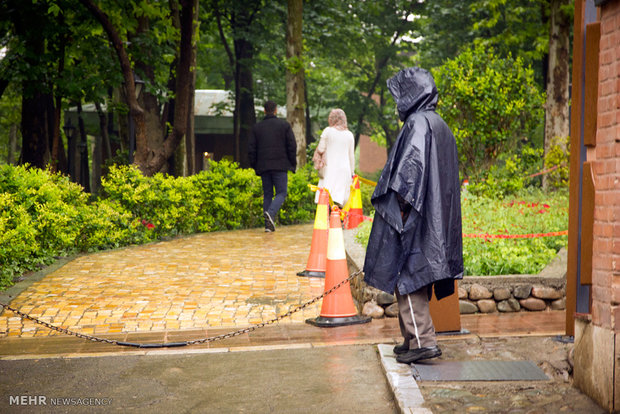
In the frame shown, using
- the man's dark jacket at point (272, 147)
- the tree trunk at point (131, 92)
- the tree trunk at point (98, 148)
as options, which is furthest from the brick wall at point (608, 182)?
the tree trunk at point (98, 148)

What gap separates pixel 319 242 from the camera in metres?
8.94

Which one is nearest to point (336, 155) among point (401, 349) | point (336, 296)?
point (336, 296)

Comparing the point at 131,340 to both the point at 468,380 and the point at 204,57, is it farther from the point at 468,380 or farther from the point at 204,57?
the point at 204,57

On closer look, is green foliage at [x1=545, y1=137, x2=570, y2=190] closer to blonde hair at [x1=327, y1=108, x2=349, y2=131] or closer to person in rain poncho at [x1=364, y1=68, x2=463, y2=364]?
blonde hair at [x1=327, y1=108, x2=349, y2=131]

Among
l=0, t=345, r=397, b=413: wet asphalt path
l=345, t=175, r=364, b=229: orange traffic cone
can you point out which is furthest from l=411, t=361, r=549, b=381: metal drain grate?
l=345, t=175, r=364, b=229: orange traffic cone

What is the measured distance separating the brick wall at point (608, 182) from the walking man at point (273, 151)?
362 inches

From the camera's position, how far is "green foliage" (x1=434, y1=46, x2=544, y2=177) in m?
12.6

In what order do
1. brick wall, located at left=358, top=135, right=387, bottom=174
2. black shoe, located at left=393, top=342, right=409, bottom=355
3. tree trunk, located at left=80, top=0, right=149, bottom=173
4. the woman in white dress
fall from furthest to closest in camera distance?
brick wall, located at left=358, top=135, right=387, bottom=174
tree trunk, located at left=80, top=0, right=149, bottom=173
the woman in white dress
black shoe, located at left=393, top=342, right=409, bottom=355

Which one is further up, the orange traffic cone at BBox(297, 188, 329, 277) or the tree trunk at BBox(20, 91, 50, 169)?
the tree trunk at BBox(20, 91, 50, 169)

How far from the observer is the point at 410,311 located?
16.6 ft

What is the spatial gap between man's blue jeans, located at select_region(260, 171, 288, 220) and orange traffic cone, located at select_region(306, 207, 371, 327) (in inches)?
264

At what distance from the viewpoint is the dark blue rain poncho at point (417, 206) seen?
193 inches

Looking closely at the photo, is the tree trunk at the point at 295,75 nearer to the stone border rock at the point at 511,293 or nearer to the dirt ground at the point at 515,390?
the stone border rock at the point at 511,293

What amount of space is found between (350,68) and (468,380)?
116 ft
